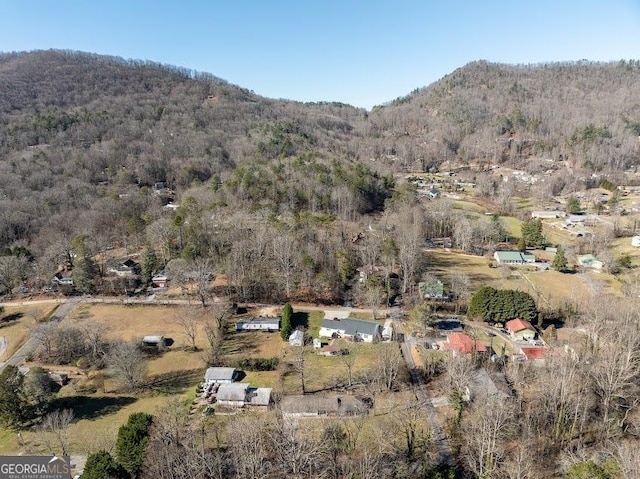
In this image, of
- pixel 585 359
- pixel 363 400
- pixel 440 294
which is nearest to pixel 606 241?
pixel 440 294

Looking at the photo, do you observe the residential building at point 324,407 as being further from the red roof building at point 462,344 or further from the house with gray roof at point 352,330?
→ the red roof building at point 462,344

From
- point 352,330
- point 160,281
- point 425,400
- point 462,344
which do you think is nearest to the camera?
point 425,400

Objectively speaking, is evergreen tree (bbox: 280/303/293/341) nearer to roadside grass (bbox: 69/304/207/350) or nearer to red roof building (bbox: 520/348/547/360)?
roadside grass (bbox: 69/304/207/350)

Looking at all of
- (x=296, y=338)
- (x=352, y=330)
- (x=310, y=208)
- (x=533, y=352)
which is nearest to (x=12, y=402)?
(x=296, y=338)

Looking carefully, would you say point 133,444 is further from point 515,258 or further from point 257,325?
point 515,258

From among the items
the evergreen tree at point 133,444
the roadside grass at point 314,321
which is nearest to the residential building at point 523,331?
the roadside grass at point 314,321

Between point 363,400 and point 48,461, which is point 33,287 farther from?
point 363,400

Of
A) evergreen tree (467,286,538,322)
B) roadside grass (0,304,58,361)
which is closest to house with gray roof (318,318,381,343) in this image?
evergreen tree (467,286,538,322)
